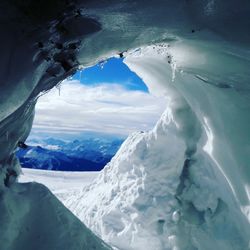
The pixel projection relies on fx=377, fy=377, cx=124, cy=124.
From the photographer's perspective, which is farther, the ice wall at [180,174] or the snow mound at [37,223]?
the ice wall at [180,174]

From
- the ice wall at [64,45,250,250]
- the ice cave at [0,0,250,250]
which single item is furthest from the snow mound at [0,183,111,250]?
the ice wall at [64,45,250,250]

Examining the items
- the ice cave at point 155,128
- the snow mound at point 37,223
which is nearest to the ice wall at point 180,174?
the ice cave at point 155,128

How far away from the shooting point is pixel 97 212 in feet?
23.1

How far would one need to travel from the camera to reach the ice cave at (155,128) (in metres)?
2.09

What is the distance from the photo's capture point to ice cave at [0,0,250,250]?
209 cm

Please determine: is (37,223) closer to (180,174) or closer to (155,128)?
(180,174)

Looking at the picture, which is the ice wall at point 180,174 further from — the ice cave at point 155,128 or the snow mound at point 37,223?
the snow mound at point 37,223

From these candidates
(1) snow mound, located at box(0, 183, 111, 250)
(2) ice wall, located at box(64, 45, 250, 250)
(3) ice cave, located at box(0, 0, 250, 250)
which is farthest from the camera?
(2) ice wall, located at box(64, 45, 250, 250)

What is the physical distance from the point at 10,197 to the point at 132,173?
12.7 ft

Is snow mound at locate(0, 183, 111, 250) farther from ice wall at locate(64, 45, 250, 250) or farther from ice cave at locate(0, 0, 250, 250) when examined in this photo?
ice wall at locate(64, 45, 250, 250)

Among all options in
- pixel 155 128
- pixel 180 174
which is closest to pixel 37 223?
pixel 180 174

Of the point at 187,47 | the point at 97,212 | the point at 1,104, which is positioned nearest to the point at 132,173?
the point at 97,212

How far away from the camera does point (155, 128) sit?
268 inches

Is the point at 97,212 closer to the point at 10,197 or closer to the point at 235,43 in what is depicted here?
the point at 10,197
